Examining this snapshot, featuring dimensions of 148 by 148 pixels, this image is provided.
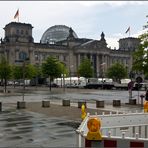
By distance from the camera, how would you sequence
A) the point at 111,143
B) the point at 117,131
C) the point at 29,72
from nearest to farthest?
the point at 111,143
the point at 117,131
the point at 29,72

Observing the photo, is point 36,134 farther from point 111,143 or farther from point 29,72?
point 29,72

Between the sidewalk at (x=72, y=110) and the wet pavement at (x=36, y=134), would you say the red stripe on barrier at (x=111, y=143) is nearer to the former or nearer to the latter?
the wet pavement at (x=36, y=134)

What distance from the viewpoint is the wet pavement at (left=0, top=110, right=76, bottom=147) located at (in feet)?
41.3

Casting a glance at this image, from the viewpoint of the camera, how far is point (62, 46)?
182875 millimetres

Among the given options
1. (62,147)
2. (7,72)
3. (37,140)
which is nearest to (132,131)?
(62,147)

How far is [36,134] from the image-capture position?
14859 mm

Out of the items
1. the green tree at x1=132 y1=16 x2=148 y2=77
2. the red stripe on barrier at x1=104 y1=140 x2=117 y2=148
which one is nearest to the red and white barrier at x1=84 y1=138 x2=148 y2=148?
the red stripe on barrier at x1=104 y1=140 x2=117 y2=148

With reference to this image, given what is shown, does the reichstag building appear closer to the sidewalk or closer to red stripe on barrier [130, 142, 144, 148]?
the sidewalk

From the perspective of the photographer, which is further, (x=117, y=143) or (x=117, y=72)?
(x=117, y=72)

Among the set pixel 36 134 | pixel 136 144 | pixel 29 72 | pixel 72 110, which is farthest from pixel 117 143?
pixel 29 72

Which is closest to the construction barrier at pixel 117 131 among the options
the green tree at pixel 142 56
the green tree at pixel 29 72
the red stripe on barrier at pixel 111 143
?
the red stripe on barrier at pixel 111 143

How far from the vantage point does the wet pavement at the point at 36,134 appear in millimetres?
12578

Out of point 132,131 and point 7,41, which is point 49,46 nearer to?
point 7,41

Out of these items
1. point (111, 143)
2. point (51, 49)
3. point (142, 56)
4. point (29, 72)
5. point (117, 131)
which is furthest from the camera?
point (51, 49)
